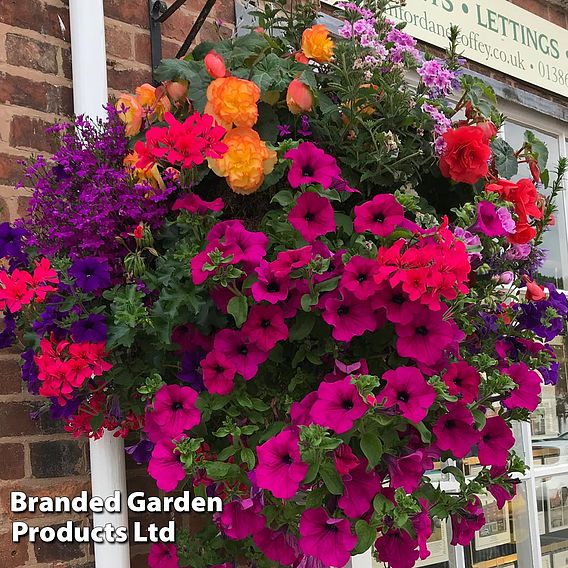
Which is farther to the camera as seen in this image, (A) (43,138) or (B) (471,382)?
(A) (43,138)

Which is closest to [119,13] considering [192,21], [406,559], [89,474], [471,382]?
[192,21]

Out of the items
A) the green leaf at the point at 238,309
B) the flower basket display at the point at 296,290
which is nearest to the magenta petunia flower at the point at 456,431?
the flower basket display at the point at 296,290

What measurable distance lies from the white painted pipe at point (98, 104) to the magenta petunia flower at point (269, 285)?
552mm

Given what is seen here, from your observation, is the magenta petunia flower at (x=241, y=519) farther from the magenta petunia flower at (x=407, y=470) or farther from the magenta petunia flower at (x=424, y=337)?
the magenta petunia flower at (x=424, y=337)

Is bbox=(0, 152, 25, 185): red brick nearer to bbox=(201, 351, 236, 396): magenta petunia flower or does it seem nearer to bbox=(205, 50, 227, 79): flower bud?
bbox=(205, 50, 227, 79): flower bud

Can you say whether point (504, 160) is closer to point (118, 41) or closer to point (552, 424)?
point (118, 41)

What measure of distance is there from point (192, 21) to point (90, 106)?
45cm

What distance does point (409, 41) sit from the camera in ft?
4.67

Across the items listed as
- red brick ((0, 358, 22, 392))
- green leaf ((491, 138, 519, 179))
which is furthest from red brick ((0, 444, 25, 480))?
green leaf ((491, 138, 519, 179))

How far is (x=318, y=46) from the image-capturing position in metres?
1.36

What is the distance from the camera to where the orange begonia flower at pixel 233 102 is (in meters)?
1.25

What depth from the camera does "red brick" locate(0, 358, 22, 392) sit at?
5.01 ft

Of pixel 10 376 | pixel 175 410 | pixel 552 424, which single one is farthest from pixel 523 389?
pixel 552 424

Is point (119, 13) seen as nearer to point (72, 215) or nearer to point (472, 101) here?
point (72, 215)
